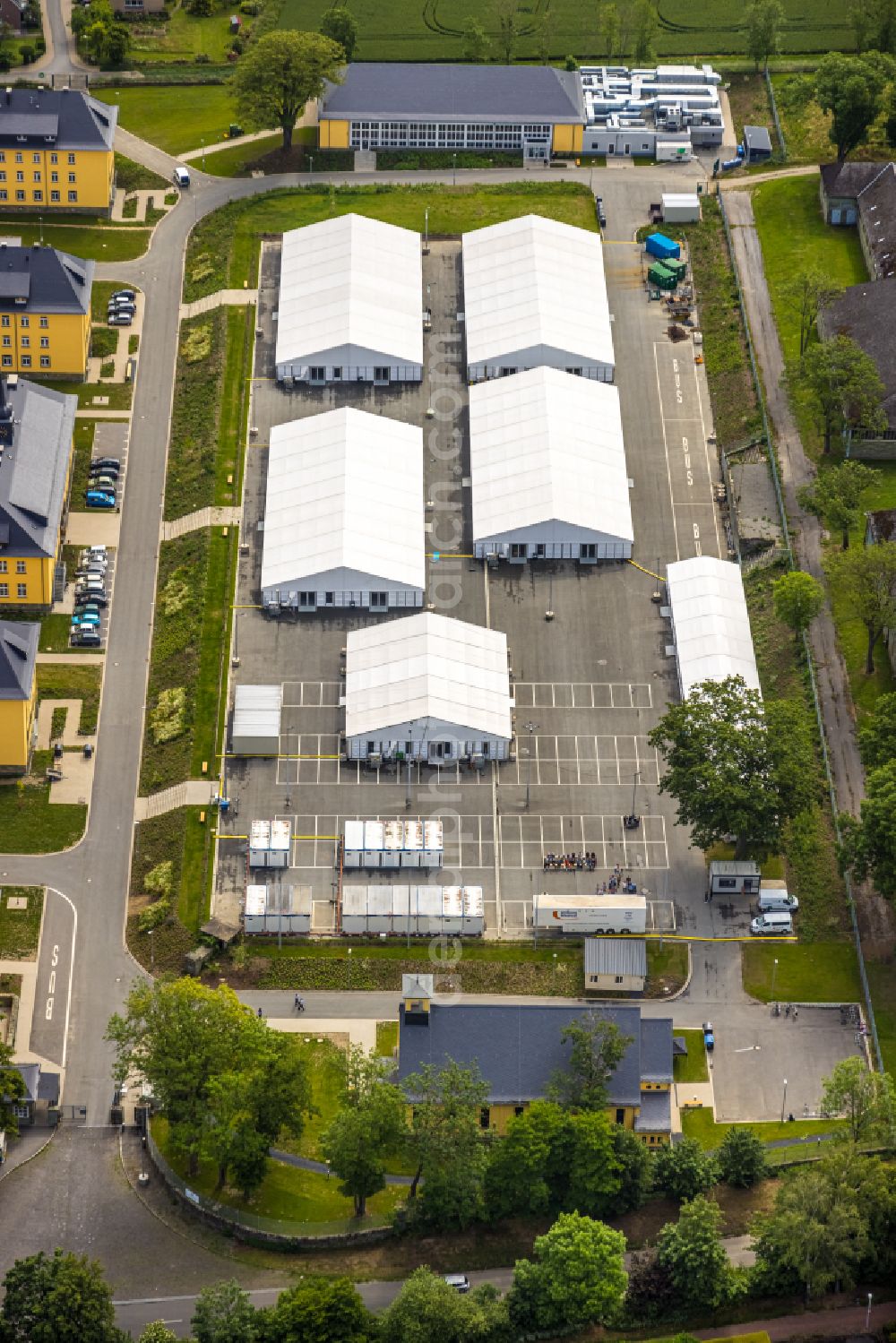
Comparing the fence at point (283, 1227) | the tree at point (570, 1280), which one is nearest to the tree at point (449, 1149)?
the fence at point (283, 1227)

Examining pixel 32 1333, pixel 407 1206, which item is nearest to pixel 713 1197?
pixel 407 1206

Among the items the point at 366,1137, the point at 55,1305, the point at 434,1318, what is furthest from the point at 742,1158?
the point at 55,1305

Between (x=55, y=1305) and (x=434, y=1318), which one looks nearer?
(x=55, y=1305)

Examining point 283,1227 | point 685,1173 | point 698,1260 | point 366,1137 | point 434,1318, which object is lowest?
point 434,1318

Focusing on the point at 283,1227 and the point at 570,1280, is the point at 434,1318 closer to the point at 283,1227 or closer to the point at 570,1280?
the point at 570,1280

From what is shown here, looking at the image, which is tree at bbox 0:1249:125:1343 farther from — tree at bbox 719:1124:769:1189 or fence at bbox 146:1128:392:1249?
tree at bbox 719:1124:769:1189

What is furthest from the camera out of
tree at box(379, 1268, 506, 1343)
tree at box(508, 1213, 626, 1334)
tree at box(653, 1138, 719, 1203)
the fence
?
tree at box(653, 1138, 719, 1203)

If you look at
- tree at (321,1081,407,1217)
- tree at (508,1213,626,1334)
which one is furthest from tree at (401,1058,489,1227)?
tree at (508,1213,626,1334)

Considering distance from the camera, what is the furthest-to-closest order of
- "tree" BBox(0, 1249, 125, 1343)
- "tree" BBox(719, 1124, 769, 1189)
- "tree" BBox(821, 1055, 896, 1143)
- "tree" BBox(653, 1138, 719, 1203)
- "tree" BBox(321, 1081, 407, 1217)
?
1. "tree" BBox(719, 1124, 769, 1189)
2. "tree" BBox(653, 1138, 719, 1203)
3. "tree" BBox(821, 1055, 896, 1143)
4. "tree" BBox(321, 1081, 407, 1217)
5. "tree" BBox(0, 1249, 125, 1343)
